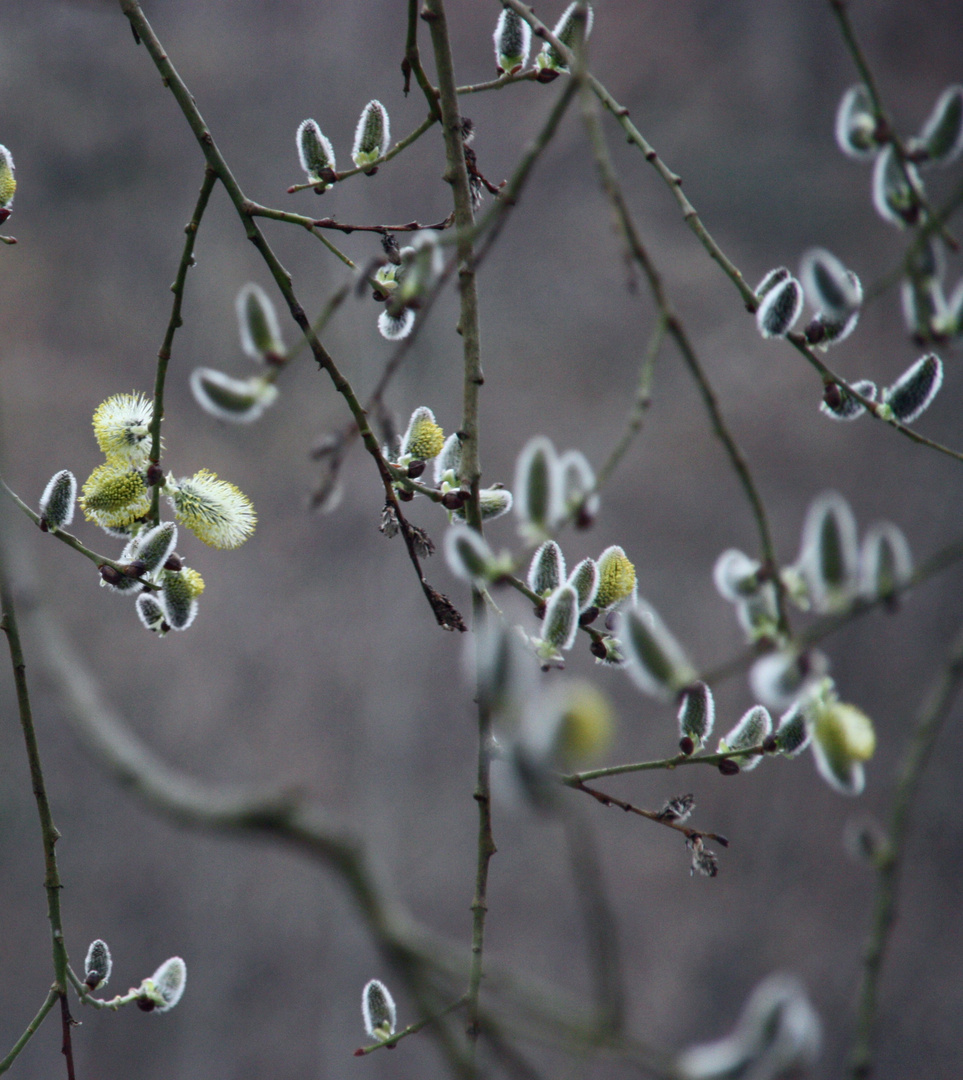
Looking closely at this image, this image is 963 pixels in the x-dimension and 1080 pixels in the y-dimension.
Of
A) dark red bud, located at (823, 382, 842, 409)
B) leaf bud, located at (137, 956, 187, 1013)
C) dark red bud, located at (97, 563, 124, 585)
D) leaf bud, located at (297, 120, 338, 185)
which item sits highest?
leaf bud, located at (297, 120, 338, 185)

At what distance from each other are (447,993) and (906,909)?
11.1 ft

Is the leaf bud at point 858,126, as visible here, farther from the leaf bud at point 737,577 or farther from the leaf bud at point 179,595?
the leaf bud at point 179,595

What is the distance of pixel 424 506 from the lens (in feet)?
11.4

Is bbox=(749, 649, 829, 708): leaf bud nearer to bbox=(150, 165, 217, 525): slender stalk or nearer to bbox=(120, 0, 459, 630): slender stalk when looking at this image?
bbox=(120, 0, 459, 630): slender stalk

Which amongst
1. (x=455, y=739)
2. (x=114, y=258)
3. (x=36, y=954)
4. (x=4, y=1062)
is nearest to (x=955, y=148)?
(x=4, y=1062)

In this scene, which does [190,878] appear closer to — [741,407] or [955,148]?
[741,407]

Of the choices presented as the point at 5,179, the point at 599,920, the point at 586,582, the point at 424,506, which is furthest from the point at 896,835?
the point at 424,506

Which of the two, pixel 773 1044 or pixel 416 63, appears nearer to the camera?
pixel 773 1044

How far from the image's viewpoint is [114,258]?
354 cm

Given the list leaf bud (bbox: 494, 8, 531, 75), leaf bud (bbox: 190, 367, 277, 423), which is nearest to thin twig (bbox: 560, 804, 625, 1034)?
leaf bud (bbox: 190, 367, 277, 423)

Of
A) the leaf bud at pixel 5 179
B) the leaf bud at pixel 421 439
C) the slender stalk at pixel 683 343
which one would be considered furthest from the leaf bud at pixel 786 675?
the leaf bud at pixel 5 179

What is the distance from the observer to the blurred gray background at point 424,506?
10.2ft

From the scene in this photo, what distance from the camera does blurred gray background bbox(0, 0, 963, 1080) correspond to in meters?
3.10

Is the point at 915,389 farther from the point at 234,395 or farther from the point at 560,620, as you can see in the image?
the point at 234,395
